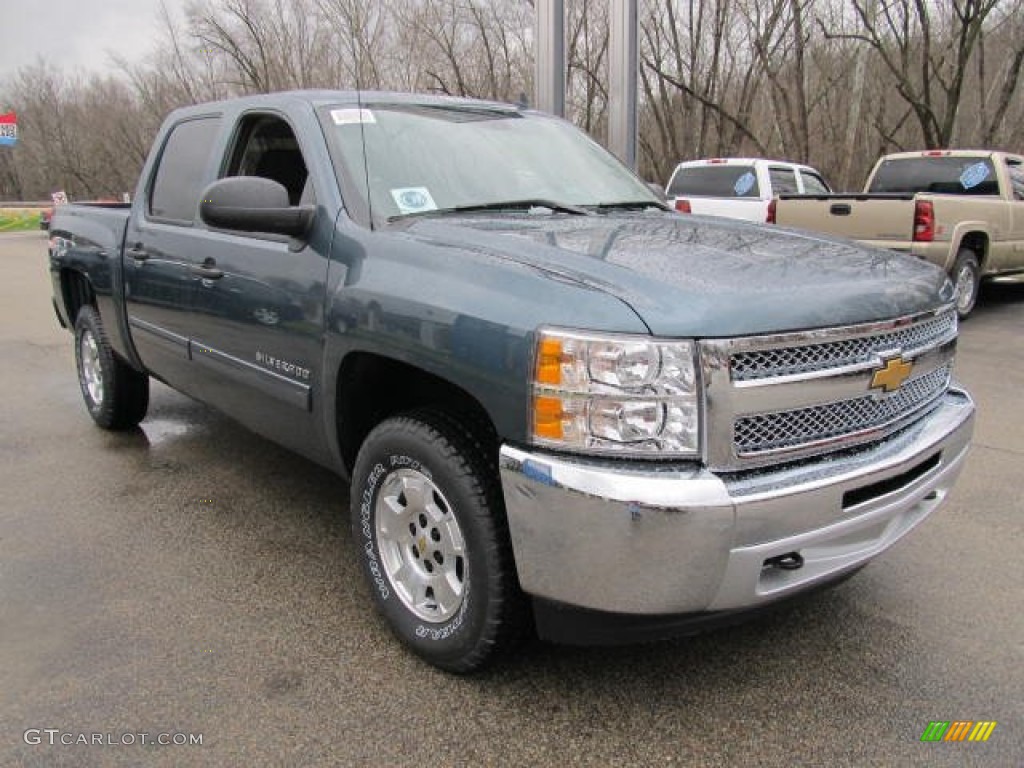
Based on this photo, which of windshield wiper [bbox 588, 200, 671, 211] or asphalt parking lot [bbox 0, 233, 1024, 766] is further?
windshield wiper [bbox 588, 200, 671, 211]

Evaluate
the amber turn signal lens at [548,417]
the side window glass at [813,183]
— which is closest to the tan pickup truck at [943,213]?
the side window glass at [813,183]

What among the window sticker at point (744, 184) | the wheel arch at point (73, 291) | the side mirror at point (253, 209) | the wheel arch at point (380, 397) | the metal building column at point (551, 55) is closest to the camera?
the wheel arch at point (380, 397)

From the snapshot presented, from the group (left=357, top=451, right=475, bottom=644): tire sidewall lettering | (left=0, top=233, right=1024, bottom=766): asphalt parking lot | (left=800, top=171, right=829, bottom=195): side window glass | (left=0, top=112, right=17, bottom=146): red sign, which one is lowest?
(left=0, top=233, right=1024, bottom=766): asphalt parking lot

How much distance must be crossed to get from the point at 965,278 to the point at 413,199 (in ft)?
27.1

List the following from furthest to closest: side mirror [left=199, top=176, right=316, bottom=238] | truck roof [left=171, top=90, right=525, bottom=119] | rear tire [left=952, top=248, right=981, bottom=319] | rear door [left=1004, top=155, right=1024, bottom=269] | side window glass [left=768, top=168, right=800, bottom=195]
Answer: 1. side window glass [left=768, top=168, right=800, bottom=195]
2. rear door [left=1004, top=155, right=1024, bottom=269]
3. rear tire [left=952, top=248, right=981, bottom=319]
4. truck roof [left=171, top=90, right=525, bottom=119]
5. side mirror [left=199, top=176, right=316, bottom=238]

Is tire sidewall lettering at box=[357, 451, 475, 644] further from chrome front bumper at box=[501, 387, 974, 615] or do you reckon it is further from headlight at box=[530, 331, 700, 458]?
headlight at box=[530, 331, 700, 458]

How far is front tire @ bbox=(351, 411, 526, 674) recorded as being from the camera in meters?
2.37

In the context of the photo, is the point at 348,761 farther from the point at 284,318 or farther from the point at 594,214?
the point at 594,214

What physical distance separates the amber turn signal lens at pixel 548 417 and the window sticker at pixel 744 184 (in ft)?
32.6

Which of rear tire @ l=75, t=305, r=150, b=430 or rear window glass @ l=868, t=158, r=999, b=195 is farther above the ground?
rear window glass @ l=868, t=158, r=999, b=195

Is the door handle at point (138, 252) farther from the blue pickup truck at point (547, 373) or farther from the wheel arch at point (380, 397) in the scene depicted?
the wheel arch at point (380, 397)

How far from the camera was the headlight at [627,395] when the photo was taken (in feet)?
6.75

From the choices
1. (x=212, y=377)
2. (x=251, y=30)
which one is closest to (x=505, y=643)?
(x=212, y=377)

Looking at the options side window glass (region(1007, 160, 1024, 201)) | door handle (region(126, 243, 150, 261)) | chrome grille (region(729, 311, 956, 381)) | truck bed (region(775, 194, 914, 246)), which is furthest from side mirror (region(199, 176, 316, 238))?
side window glass (region(1007, 160, 1024, 201))
